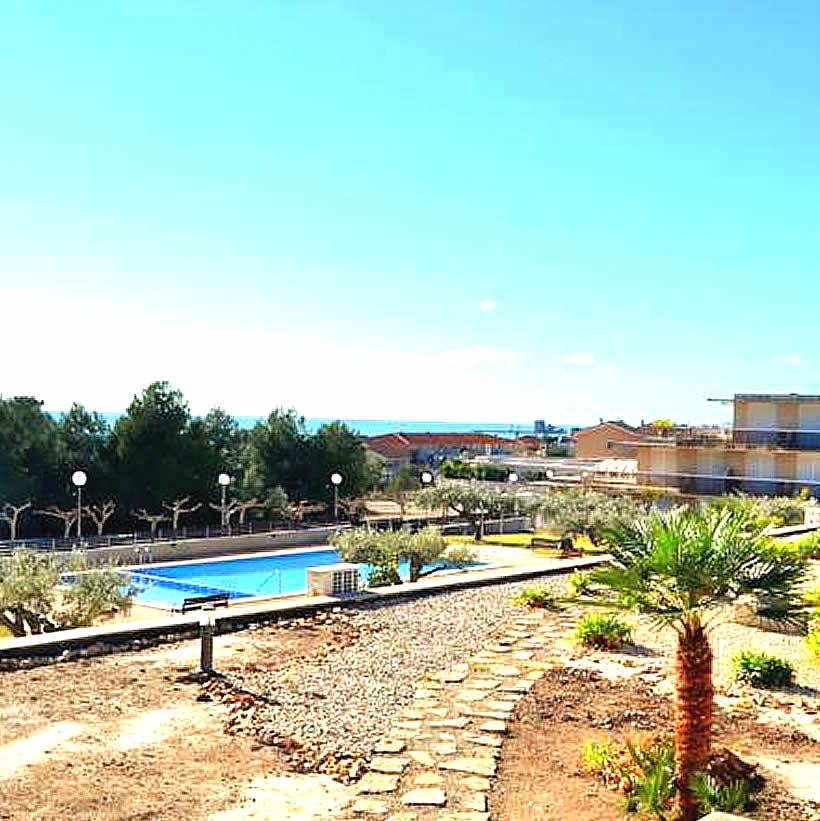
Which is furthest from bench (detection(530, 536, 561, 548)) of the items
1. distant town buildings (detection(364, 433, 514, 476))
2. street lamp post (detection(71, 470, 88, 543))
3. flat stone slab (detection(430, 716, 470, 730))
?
distant town buildings (detection(364, 433, 514, 476))

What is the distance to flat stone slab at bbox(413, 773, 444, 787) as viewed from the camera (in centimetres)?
602

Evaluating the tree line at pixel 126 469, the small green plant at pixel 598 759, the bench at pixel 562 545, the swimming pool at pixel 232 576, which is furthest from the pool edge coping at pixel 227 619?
the tree line at pixel 126 469

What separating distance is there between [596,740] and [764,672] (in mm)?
2438

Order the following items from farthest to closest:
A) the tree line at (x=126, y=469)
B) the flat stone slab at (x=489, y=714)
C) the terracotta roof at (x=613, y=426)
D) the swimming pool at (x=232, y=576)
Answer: the terracotta roof at (x=613, y=426) < the tree line at (x=126, y=469) < the swimming pool at (x=232, y=576) < the flat stone slab at (x=489, y=714)

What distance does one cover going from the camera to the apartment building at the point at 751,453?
40.8 m

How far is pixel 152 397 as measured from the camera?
34.5m

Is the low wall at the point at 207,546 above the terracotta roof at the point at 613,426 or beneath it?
beneath

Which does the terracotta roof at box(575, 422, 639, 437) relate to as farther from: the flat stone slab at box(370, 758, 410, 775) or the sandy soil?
the flat stone slab at box(370, 758, 410, 775)

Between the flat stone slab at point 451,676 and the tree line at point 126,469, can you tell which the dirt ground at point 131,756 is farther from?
the tree line at point 126,469

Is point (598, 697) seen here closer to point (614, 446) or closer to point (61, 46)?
point (61, 46)

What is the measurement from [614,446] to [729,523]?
60049mm

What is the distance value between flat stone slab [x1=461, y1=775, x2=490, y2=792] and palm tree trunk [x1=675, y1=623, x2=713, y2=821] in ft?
3.88

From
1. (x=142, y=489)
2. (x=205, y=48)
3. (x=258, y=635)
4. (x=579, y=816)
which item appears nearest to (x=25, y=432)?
(x=142, y=489)

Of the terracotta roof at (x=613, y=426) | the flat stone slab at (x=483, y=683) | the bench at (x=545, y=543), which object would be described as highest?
the terracotta roof at (x=613, y=426)
